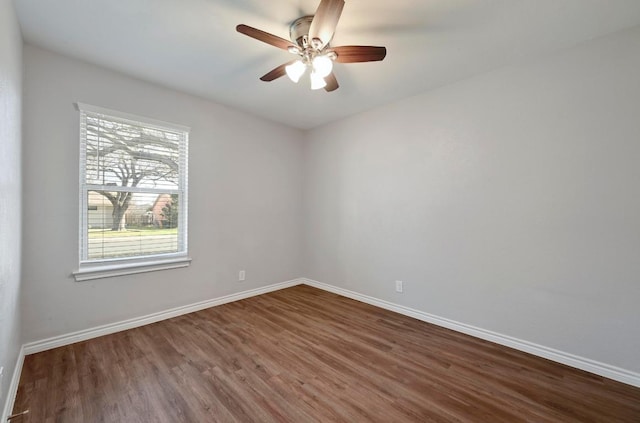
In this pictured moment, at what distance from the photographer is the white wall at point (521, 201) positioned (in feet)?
6.27

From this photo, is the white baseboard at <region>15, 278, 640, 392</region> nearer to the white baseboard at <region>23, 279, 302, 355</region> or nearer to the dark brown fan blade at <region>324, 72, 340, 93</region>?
the white baseboard at <region>23, 279, 302, 355</region>

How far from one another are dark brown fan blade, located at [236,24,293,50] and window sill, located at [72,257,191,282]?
239 cm

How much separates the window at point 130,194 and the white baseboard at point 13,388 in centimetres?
67

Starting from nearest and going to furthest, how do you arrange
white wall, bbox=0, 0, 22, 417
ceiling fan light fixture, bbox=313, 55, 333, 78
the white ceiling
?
white wall, bbox=0, 0, 22, 417
the white ceiling
ceiling fan light fixture, bbox=313, 55, 333, 78

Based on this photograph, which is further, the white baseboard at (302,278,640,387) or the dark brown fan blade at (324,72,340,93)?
the dark brown fan blade at (324,72,340,93)

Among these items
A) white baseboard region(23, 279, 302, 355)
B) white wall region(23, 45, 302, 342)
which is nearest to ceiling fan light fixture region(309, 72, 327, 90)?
white wall region(23, 45, 302, 342)

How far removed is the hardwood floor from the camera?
5.16 feet

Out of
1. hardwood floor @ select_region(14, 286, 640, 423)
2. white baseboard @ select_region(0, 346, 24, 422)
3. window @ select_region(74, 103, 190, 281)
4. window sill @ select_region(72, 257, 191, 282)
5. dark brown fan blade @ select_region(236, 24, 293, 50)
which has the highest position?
dark brown fan blade @ select_region(236, 24, 293, 50)

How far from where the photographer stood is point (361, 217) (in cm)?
352

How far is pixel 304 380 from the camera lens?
1.86 metres

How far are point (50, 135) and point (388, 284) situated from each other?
362 centimetres

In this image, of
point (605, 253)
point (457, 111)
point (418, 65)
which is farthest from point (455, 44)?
point (605, 253)

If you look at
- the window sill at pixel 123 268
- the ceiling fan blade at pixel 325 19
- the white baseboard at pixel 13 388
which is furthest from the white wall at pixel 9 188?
A: the ceiling fan blade at pixel 325 19

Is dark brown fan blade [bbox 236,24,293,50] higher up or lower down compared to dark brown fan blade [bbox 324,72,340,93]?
higher up
